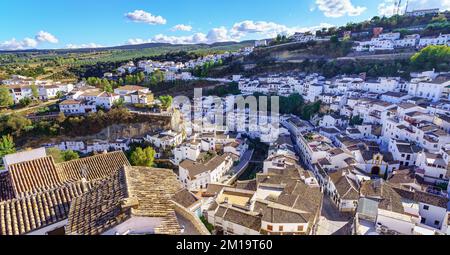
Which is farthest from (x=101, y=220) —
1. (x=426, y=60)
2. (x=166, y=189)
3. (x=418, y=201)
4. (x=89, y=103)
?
(x=426, y=60)

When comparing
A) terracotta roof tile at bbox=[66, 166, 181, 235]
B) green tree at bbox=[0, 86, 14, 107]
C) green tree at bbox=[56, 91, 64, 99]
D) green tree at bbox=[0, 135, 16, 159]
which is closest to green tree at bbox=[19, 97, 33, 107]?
green tree at bbox=[0, 86, 14, 107]

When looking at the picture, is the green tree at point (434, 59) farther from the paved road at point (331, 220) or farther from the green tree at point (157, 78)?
the green tree at point (157, 78)

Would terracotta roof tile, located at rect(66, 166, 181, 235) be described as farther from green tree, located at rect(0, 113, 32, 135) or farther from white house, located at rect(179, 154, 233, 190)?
green tree, located at rect(0, 113, 32, 135)

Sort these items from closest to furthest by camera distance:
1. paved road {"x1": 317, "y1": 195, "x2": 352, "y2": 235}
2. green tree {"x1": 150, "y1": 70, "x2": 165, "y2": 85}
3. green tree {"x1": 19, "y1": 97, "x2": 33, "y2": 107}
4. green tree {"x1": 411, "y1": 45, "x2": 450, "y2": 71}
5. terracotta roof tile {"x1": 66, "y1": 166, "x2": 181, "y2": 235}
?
terracotta roof tile {"x1": 66, "y1": 166, "x2": 181, "y2": 235}, paved road {"x1": 317, "y1": 195, "x2": 352, "y2": 235}, green tree {"x1": 411, "y1": 45, "x2": 450, "y2": 71}, green tree {"x1": 19, "y1": 97, "x2": 33, "y2": 107}, green tree {"x1": 150, "y1": 70, "x2": 165, "y2": 85}

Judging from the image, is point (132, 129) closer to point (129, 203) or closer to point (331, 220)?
point (331, 220)

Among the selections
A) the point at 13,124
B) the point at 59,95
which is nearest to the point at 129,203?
the point at 13,124

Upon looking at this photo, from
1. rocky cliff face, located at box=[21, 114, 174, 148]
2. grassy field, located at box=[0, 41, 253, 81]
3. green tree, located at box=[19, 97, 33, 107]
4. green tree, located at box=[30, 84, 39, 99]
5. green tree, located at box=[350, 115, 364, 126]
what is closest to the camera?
green tree, located at box=[350, 115, 364, 126]

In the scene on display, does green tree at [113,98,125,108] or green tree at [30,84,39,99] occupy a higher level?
green tree at [30,84,39,99]
